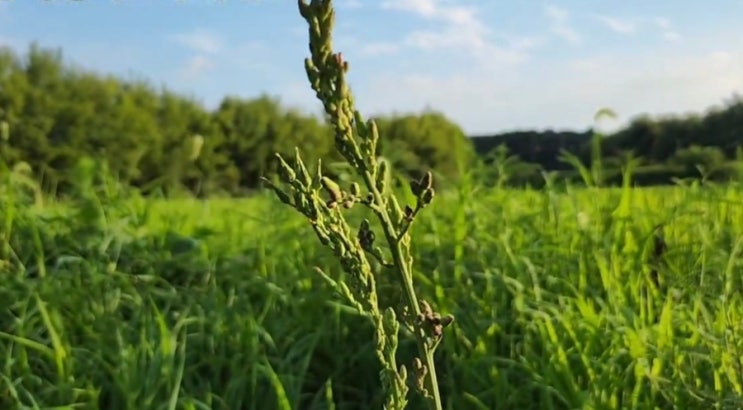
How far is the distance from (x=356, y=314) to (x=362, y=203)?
2.23 m

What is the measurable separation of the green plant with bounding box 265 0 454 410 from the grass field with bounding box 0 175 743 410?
1.53 metres

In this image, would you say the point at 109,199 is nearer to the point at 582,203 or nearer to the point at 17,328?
the point at 17,328

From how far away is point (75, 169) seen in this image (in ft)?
12.2

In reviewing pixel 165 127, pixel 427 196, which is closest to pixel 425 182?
pixel 427 196

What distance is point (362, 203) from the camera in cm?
Result: 68

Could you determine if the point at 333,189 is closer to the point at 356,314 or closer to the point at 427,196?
the point at 427,196

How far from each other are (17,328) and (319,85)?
244 centimetres

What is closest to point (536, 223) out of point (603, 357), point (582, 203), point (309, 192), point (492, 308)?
point (582, 203)

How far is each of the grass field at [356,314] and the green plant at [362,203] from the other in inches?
60.3

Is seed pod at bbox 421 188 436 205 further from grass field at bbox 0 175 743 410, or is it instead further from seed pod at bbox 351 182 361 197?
grass field at bbox 0 175 743 410

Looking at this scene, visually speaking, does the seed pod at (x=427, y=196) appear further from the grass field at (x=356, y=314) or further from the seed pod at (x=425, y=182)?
the grass field at (x=356, y=314)

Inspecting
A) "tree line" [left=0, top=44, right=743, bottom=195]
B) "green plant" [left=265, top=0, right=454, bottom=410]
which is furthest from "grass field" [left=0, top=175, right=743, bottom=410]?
"tree line" [left=0, top=44, right=743, bottom=195]

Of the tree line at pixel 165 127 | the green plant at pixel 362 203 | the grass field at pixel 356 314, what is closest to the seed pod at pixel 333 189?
the green plant at pixel 362 203

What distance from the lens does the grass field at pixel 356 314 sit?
2.45m
